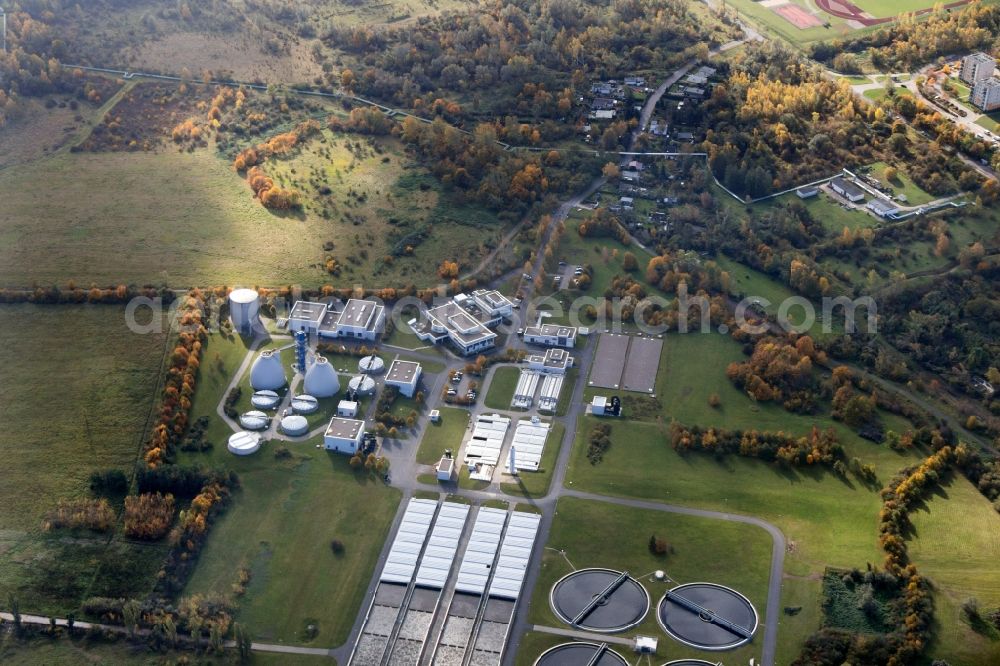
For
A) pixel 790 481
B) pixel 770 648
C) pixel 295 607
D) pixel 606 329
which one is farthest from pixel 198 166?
pixel 770 648

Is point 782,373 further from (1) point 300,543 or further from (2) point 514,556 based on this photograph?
(1) point 300,543

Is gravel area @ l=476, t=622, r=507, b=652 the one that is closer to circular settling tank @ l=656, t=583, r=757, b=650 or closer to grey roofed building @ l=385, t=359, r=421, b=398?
circular settling tank @ l=656, t=583, r=757, b=650

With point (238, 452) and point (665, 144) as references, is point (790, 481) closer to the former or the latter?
point (238, 452)

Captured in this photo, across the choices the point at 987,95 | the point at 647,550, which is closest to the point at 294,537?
the point at 647,550

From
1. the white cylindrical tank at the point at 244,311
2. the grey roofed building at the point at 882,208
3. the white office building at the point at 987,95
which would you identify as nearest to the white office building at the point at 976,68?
the white office building at the point at 987,95

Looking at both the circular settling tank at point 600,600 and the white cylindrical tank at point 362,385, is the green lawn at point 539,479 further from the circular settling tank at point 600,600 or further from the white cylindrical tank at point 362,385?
the white cylindrical tank at point 362,385

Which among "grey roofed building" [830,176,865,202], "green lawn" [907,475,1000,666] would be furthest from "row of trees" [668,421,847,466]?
"grey roofed building" [830,176,865,202]
